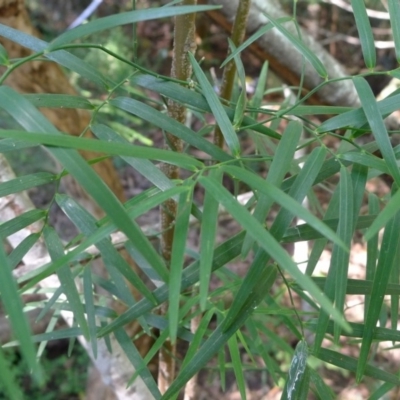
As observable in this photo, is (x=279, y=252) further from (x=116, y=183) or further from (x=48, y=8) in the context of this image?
(x=48, y=8)

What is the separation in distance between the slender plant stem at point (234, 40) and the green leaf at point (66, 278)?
0.26 metres

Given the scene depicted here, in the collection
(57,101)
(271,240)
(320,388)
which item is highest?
(57,101)

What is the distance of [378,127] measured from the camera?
334 mm

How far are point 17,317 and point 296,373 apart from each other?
0.86ft

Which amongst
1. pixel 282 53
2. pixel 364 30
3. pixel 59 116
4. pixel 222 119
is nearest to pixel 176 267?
pixel 222 119

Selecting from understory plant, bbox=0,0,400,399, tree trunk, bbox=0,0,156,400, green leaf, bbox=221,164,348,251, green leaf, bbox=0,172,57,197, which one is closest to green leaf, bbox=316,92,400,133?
understory plant, bbox=0,0,400,399

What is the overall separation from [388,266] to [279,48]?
696 mm

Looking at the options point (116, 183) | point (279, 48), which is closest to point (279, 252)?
point (279, 48)

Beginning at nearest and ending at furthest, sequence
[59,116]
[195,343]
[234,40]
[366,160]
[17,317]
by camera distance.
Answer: [17,317] → [366,160] → [195,343] → [234,40] → [59,116]

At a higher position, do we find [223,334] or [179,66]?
[179,66]

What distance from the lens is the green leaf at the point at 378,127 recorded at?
12.9 inches

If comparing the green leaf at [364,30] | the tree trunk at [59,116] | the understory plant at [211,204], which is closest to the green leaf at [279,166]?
the understory plant at [211,204]

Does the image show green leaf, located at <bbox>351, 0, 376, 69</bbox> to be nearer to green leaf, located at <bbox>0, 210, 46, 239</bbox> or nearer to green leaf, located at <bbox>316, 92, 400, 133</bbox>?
green leaf, located at <bbox>316, 92, 400, 133</bbox>

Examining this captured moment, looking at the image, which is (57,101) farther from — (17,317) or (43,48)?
(17,317)
